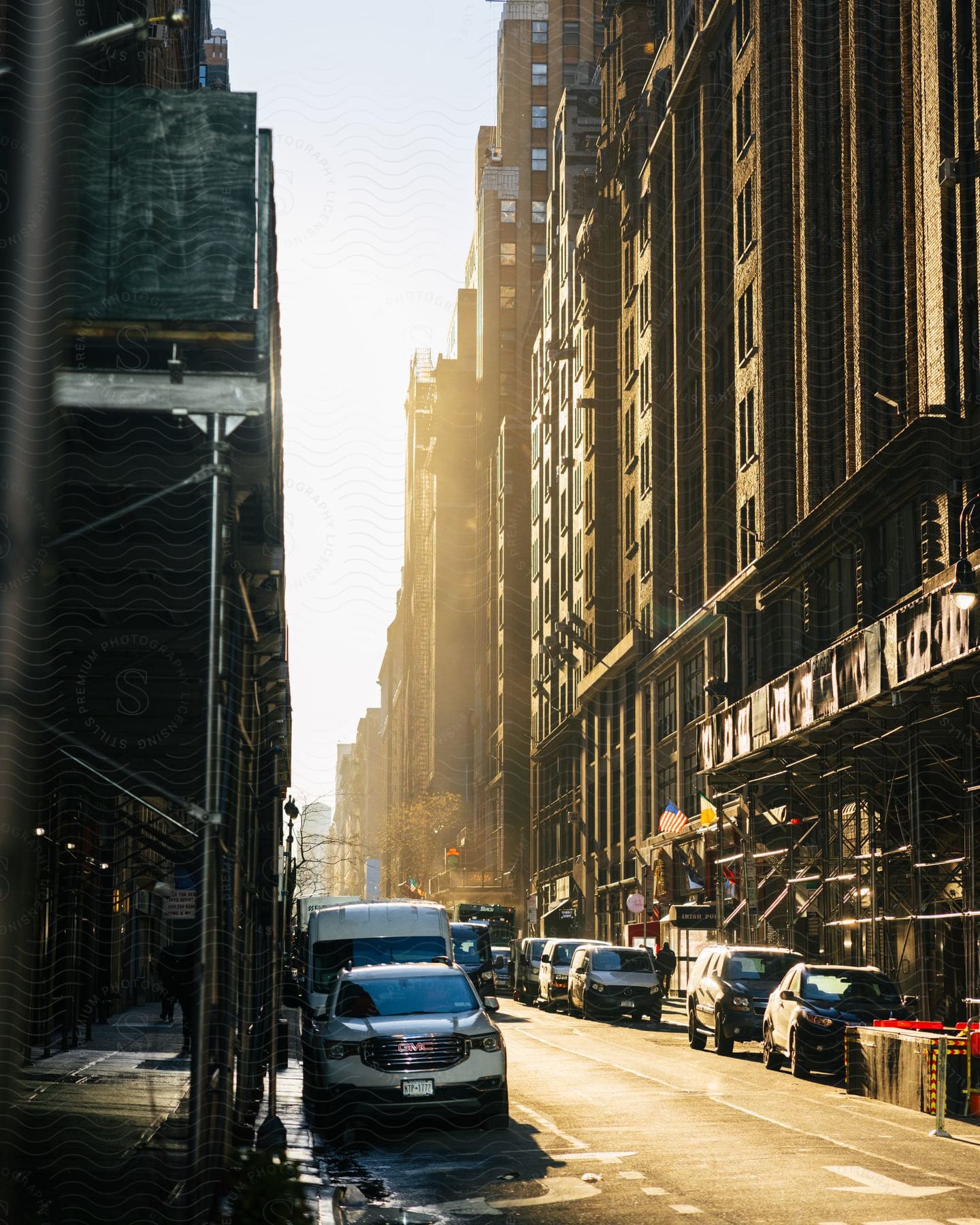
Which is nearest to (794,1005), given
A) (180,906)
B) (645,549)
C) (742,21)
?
(180,906)

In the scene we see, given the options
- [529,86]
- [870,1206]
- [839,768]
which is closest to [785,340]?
[839,768]

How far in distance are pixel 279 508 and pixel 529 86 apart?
5309 inches

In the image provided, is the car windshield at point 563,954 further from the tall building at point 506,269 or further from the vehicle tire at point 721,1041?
the tall building at point 506,269

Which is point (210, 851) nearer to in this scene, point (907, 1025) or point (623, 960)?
point (907, 1025)

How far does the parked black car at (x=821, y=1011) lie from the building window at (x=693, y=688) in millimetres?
29457

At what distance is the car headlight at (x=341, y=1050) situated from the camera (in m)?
15.6

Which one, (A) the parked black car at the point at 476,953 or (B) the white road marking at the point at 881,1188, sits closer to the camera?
(B) the white road marking at the point at 881,1188

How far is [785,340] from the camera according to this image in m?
46.0

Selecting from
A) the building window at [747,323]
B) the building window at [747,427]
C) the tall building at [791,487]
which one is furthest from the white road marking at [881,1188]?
the building window at [747,323]

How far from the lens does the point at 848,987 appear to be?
23.8 m

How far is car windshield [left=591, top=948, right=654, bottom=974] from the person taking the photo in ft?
130

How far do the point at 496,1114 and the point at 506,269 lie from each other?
135 metres

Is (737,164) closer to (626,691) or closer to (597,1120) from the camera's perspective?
(626,691)

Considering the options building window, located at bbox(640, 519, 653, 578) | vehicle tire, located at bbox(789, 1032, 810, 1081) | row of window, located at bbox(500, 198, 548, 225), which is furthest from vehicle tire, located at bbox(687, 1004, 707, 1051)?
row of window, located at bbox(500, 198, 548, 225)
